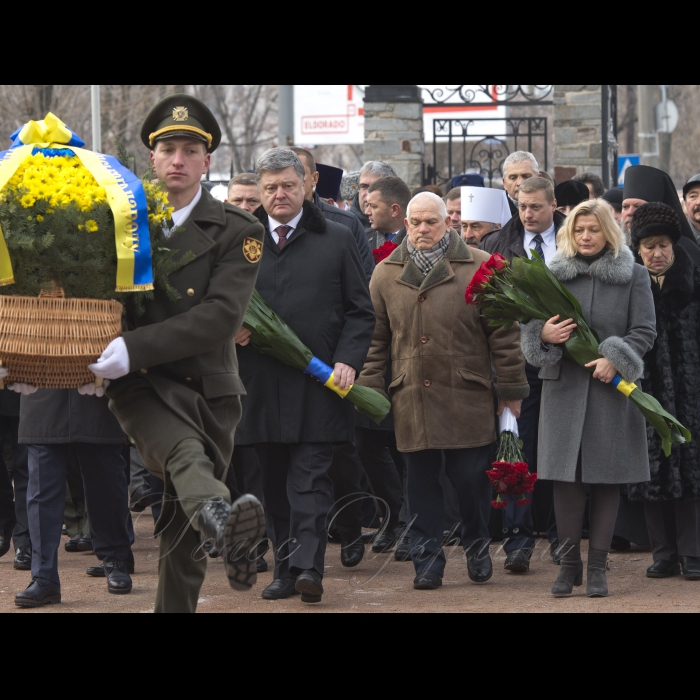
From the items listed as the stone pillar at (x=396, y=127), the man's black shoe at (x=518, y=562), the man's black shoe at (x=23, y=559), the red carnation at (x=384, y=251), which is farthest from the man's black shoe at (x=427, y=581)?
the stone pillar at (x=396, y=127)

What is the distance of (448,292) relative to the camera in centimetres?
764

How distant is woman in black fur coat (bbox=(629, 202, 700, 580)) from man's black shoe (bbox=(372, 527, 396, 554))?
180 cm

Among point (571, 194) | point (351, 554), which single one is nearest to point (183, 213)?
point (351, 554)

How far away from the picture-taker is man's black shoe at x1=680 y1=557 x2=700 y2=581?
7719 mm

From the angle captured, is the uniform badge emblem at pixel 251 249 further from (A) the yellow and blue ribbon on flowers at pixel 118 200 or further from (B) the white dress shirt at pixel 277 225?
(B) the white dress shirt at pixel 277 225

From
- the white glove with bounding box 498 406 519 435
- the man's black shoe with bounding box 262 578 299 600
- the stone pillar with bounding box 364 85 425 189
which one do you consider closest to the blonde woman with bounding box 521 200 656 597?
the white glove with bounding box 498 406 519 435

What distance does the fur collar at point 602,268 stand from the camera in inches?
283

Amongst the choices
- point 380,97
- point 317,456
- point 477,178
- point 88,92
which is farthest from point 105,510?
point 88,92

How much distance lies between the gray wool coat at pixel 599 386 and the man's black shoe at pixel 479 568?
757mm

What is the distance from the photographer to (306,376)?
724cm

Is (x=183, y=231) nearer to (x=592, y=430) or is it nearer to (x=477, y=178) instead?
(x=592, y=430)

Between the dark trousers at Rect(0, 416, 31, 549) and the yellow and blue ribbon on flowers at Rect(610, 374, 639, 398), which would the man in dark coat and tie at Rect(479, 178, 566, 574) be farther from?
the dark trousers at Rect(0, 416, 31, 549)

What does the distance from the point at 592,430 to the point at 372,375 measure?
1.35 meters

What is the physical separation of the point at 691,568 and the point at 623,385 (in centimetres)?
139
